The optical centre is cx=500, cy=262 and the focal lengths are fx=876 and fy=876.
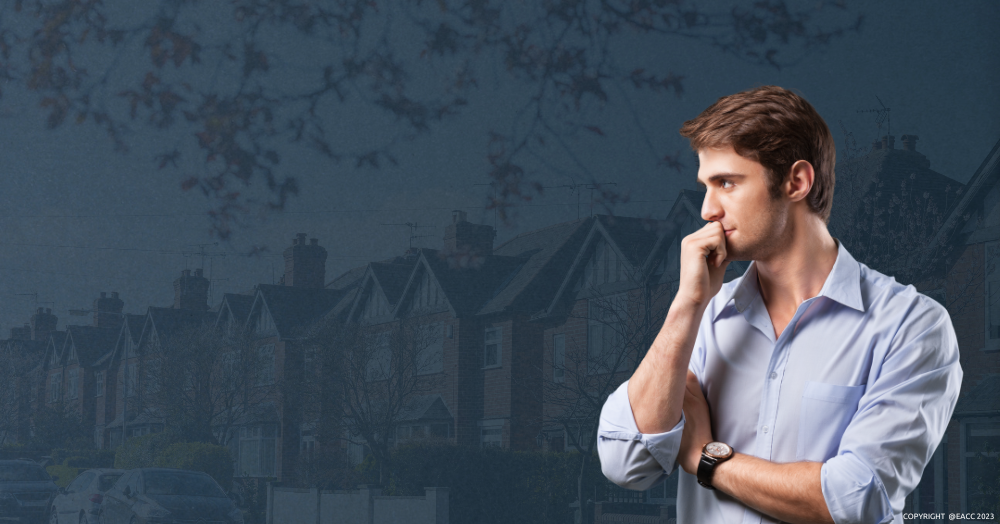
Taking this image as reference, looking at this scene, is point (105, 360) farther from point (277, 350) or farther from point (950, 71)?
point (950, 71)

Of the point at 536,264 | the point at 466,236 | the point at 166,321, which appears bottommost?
the point at 166,321

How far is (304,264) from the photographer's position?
6203 mm

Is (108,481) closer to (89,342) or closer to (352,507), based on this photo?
(89,342)

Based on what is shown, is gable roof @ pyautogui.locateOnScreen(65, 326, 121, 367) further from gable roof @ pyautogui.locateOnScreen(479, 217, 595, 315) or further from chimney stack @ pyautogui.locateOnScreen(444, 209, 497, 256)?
gable roof @ pyautogui.locateOnScreen(479, 217, 595, 315)

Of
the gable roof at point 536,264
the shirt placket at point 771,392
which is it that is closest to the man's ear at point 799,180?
the shirt placket at point 771,392

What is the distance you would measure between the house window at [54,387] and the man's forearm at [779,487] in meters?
5.19

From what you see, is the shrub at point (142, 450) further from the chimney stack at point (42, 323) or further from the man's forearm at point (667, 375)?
the man's forearm at point (667, 375)

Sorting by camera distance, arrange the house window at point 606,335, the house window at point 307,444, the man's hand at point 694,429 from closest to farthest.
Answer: the man's hand at point 694,429, the house window at point 307,444, the house window at point 606,335

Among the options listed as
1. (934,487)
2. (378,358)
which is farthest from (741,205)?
(934,487)

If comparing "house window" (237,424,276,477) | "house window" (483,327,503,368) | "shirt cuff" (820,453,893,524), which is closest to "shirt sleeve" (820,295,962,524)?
"shirt cuff" (820,453,893,524)

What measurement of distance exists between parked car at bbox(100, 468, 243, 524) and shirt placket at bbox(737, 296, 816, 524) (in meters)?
5.27

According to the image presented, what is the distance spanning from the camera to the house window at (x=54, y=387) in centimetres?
527

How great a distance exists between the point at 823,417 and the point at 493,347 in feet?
19.5

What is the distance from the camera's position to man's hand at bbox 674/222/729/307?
0.98 m
